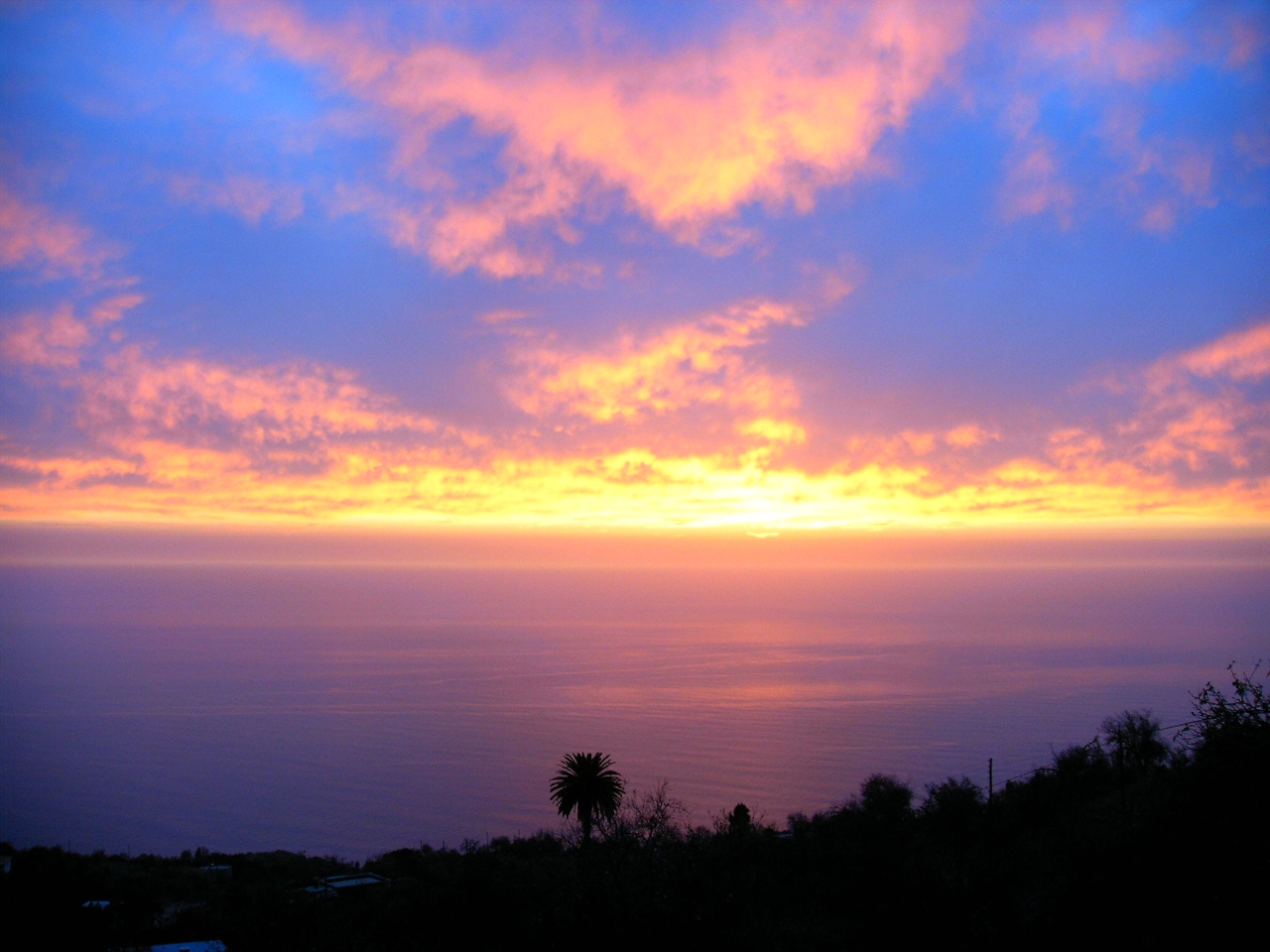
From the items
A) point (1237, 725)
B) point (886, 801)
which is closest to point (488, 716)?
point (886, 801)

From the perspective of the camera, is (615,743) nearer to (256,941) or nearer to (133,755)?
(133,755)

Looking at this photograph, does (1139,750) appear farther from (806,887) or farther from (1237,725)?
(1237,725)

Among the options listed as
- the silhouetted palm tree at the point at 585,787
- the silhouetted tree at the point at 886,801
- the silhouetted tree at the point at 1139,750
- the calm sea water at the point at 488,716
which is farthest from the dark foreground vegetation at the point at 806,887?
the calm sea water at the point at 488,716

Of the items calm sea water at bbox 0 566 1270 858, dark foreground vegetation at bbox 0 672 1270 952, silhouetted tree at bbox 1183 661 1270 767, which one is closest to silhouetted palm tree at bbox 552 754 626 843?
dark foreground vegetation at bbox 0 672 1270 952

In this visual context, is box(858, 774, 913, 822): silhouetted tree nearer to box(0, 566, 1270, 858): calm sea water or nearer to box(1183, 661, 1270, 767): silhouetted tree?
box(1183, 661, 1270, 767): silhouetted tree

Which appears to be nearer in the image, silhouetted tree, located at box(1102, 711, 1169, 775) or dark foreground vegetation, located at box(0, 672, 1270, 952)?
dark foreground vegetation, located at box(0, 672, 1270, 952)

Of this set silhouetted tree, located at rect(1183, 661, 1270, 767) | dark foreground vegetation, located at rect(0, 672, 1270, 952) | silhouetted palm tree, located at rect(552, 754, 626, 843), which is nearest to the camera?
dark foreground vegetation, located at rect(0, 672, 1270, 952)

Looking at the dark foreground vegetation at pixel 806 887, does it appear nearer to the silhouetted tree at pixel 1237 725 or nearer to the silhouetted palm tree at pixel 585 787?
the silhouetted tree at pixel 1237 725
